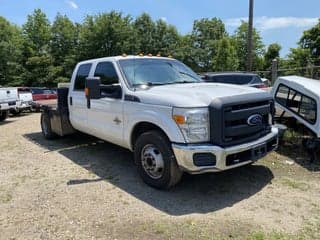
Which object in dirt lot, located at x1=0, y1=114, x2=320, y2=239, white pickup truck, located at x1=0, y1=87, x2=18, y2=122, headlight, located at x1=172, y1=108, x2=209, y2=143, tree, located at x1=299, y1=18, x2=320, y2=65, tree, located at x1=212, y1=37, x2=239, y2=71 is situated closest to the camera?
dirt lot, located at x1=0, y1=114, x2=320, y2=239

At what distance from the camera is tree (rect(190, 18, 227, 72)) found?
5844 cm

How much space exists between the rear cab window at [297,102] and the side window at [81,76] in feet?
13.2

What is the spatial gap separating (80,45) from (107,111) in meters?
37.5

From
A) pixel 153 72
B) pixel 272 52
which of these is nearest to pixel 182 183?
pixel 153 72

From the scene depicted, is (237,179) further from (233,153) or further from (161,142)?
(161,142)

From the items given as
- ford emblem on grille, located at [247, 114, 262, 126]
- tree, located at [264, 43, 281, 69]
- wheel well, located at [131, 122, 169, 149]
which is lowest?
wheel well, located at [131, 122, 169, 149]

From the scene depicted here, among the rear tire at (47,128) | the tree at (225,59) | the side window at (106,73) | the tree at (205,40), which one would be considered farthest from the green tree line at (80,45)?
the side window at (106,73)

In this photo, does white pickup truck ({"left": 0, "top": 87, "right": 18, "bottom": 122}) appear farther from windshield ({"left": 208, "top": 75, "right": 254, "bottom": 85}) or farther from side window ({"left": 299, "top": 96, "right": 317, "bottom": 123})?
side window ({"left": 299, "top": 96, "right": 317, "bottom": 123})

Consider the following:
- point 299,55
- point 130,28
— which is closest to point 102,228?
point 130,28

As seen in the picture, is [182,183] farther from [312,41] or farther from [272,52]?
[312,41]

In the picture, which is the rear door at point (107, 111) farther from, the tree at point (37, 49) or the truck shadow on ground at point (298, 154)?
the tree at point (37, 49)

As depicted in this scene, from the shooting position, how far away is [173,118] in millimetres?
4922

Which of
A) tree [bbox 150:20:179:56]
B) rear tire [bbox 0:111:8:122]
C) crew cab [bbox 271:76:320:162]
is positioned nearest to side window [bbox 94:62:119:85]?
crew cab [bbox 271:76:320:162]

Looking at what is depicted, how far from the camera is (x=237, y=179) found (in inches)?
231
